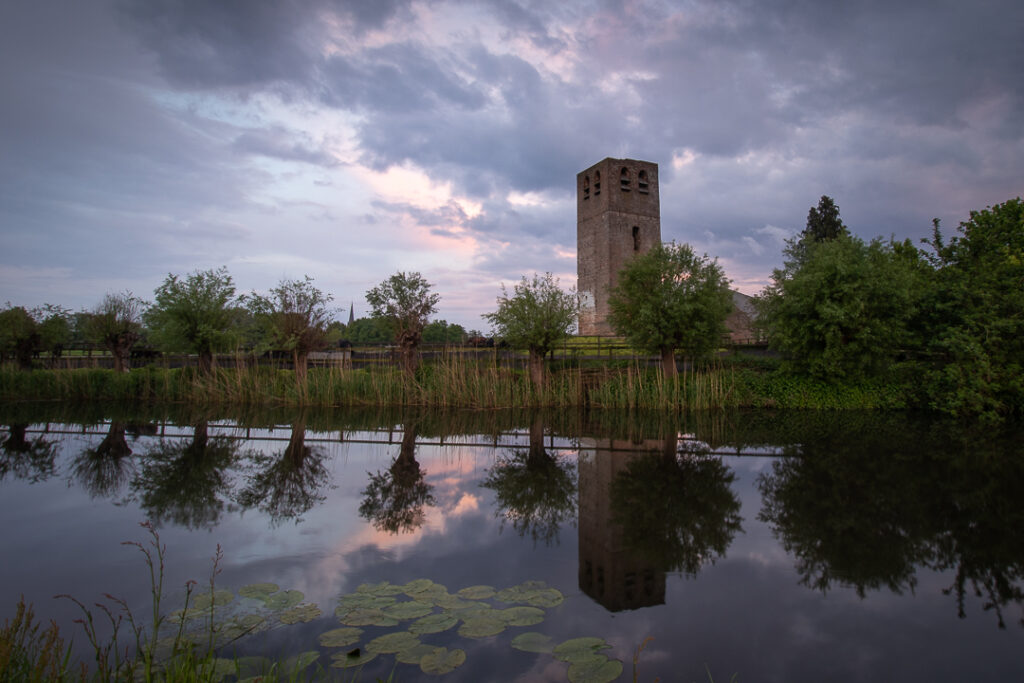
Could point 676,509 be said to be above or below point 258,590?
above

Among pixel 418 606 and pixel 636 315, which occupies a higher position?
pixel 636 315

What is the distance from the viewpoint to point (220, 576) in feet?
14.4

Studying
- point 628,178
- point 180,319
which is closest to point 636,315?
point 180,319

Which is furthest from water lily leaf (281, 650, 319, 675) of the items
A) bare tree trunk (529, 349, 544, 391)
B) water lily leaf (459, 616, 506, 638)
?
bare tree trunk (529, 349, 544, 391)

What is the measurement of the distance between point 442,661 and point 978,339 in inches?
612

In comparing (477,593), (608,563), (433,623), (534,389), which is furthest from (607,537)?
(534,389)

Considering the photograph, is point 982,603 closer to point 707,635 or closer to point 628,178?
point 707,635

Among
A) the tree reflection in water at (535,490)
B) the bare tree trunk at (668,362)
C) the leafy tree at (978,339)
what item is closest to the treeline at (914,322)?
the leafy tree at (978,339)

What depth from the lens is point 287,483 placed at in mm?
7703

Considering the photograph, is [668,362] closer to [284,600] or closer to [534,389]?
[534,389]

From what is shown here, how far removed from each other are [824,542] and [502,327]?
1283 cm

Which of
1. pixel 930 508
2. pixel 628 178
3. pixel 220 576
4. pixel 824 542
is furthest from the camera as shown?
pixel 628 178

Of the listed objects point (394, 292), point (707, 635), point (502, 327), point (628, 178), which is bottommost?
point (707, 635)

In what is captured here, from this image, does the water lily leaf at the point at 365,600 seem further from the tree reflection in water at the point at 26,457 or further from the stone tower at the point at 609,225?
the stone tower at the point at 609,225
